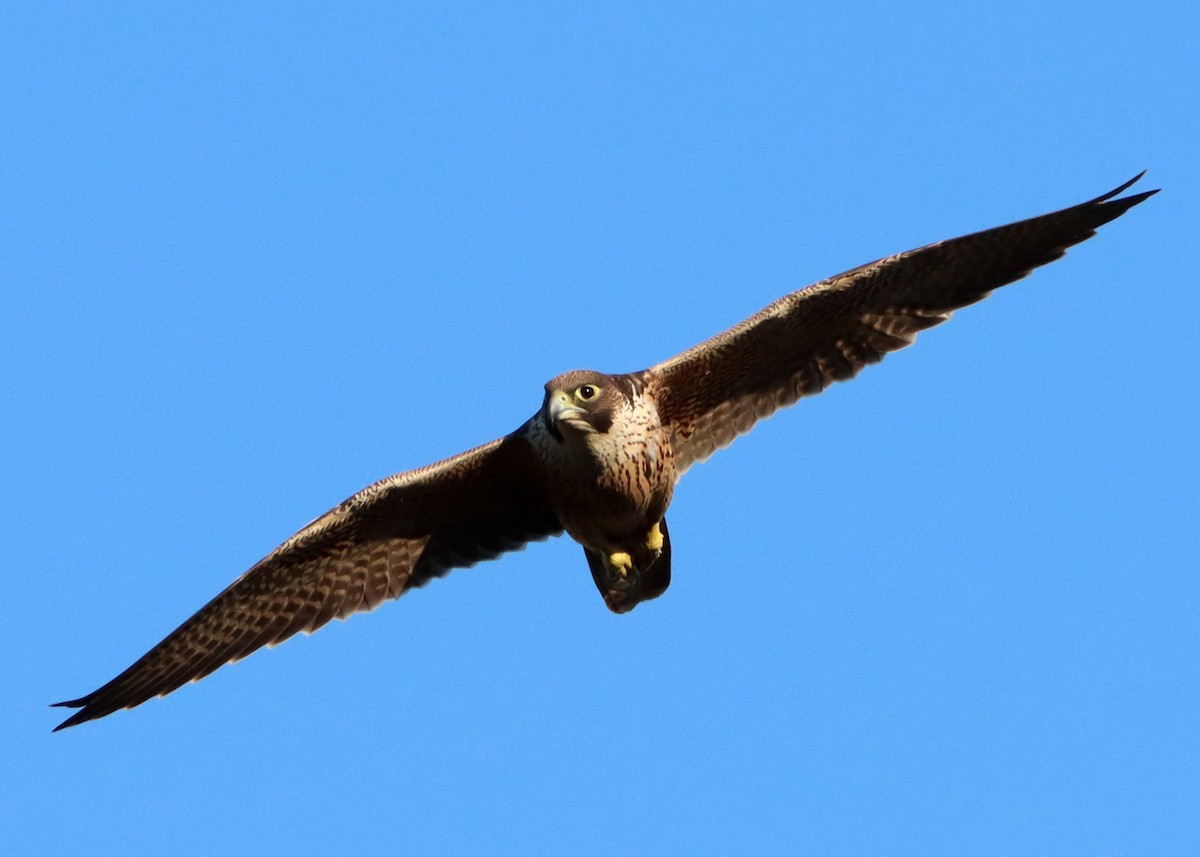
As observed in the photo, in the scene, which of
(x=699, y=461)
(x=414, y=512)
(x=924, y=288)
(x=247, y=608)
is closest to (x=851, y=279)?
(x=924, y=288)

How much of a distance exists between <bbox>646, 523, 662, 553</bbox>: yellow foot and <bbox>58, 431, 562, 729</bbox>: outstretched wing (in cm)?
72

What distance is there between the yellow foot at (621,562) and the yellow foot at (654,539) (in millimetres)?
153

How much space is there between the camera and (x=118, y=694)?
11.1 m

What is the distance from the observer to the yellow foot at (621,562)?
10938 mm

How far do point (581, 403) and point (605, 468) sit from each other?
1.28ft

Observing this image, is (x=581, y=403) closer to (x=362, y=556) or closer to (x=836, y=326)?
(x=836, y=326)

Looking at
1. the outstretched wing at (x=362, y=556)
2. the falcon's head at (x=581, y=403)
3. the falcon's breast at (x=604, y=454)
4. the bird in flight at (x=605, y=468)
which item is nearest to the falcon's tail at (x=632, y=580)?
the bird in flight at (x=605, y=468)

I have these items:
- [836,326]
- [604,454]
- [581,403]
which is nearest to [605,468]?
[604,454]

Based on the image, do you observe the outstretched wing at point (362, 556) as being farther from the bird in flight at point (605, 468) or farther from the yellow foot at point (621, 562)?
the yellow foot at point (621, 562)

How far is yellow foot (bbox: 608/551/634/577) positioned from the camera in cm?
1094

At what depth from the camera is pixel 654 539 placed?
35.7 feet

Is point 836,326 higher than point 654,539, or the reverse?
point 836,326

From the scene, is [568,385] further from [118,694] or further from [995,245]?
[118,694]

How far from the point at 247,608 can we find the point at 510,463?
6.02 ft
